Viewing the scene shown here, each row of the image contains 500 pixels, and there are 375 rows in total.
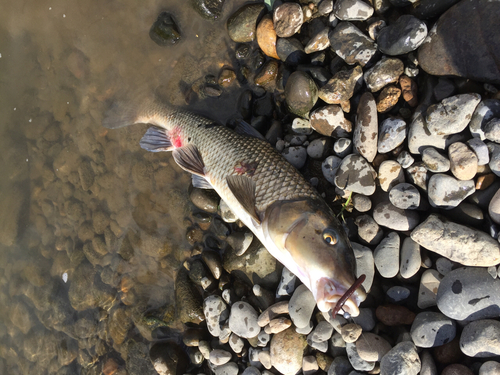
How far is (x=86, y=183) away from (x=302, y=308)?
4.21 metres

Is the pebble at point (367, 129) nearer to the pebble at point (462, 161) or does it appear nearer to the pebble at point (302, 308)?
the pebble at point (462, 161)

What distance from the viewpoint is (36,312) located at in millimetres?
5469

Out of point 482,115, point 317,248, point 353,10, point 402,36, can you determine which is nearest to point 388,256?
point 317,248

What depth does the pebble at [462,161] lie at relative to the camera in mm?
2723

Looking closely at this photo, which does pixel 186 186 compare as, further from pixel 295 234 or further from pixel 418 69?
pixel 418 69

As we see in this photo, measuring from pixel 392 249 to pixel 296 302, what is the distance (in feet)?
3.97

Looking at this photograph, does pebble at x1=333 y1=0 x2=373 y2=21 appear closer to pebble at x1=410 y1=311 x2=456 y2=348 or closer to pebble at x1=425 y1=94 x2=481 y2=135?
pebble at x1=425 y1=94 x2=481 y2=135

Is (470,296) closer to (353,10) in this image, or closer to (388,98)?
(388,98)

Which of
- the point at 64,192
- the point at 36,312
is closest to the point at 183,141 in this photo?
the point at 64,192

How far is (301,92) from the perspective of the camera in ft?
11.7

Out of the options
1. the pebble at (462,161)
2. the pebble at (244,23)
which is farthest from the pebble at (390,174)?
the pebble at (244,23)

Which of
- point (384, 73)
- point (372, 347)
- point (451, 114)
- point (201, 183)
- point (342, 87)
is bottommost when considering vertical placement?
point (372, 347)

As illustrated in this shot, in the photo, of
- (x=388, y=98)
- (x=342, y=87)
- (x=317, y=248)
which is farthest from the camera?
(x=342, y=87)

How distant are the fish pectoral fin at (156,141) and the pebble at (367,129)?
2594mm
